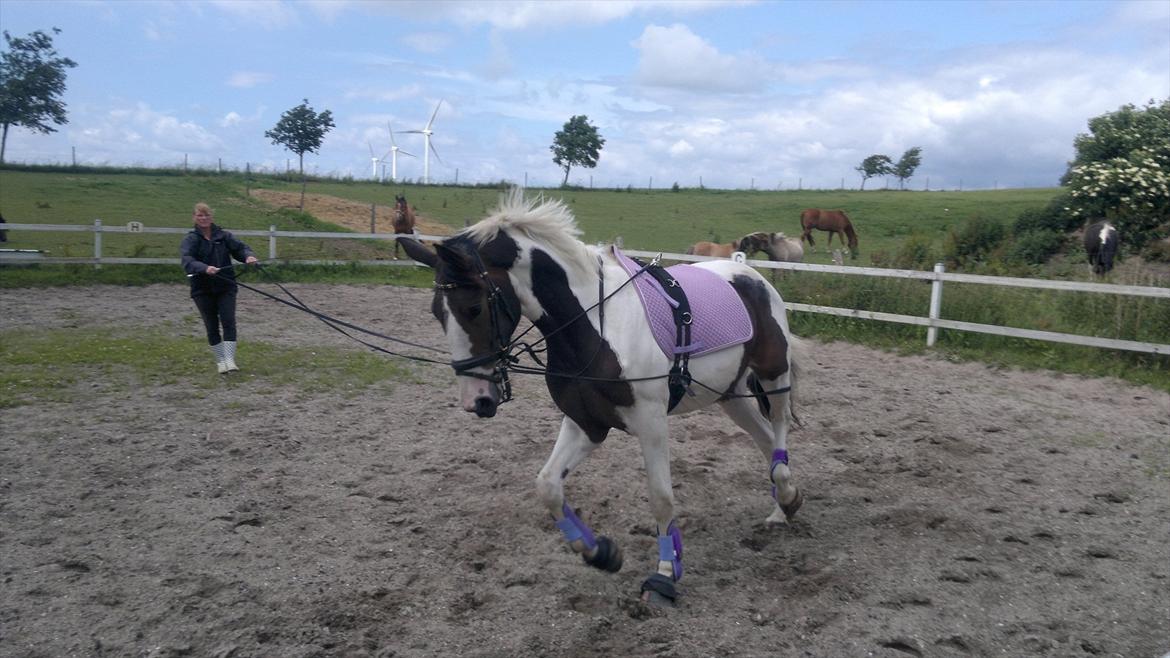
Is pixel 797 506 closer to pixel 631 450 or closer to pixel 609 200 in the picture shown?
pixel 631 450

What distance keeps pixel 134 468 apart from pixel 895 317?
9.77 m

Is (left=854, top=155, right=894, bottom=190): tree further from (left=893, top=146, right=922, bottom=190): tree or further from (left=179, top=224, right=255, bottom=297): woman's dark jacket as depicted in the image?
(left=179, top=224, right=255, bottom=297): woman's dark jacket

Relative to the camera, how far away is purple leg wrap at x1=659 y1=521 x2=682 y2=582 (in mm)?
4309

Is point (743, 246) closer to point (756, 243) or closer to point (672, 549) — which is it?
point (756, 243)

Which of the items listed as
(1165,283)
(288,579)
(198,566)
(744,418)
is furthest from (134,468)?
(1165,283)

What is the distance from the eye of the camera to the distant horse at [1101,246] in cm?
1586

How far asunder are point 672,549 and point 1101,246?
50.8 feet

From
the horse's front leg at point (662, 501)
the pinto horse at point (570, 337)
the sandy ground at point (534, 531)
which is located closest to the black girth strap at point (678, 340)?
the pinto horse at point (570, 337)

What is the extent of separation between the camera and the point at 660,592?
13.6 ft

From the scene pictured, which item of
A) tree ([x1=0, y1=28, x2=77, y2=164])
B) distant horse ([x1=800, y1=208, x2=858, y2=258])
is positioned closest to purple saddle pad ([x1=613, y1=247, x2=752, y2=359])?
distant horse ([x1=800, y1=208, x2=858, y2=258])

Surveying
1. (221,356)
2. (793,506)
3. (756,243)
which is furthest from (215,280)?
(756,243)

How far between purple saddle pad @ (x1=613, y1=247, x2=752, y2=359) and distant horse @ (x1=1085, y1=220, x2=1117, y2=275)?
13470 millimetres

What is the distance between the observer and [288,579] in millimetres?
4340

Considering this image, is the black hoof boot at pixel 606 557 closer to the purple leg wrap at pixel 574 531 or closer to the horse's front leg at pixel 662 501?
the purple leg wrap at pixel 574 531
